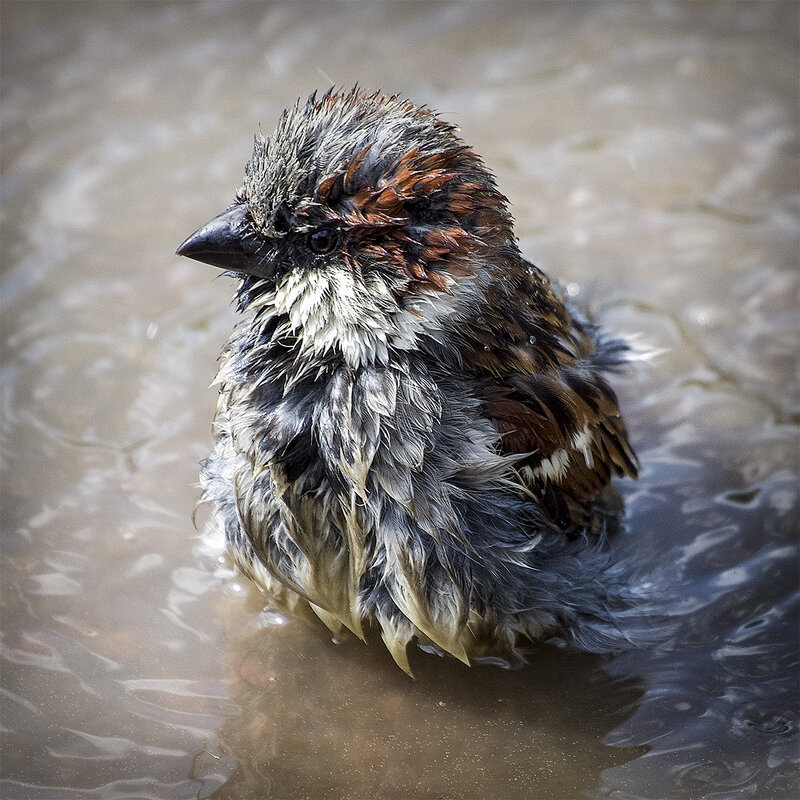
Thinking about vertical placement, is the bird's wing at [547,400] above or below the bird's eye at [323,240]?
below

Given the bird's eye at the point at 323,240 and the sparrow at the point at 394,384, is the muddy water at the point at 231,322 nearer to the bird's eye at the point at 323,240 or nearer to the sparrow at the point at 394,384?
the sparrow at the point at 394,384

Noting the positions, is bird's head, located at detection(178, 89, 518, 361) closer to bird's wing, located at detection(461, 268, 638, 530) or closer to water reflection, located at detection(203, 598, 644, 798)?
bird's wing, located at detection(461, 268, 638, 530)

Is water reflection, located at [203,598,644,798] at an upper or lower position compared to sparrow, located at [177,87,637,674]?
lower

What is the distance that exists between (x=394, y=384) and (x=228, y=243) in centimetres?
63

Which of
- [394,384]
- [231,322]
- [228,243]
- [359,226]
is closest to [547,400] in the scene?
[394,384]

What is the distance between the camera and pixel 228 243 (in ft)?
9.15

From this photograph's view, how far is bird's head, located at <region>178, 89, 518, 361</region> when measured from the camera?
2648 millimetres

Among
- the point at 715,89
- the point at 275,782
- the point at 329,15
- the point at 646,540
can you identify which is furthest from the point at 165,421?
the point at 715,89

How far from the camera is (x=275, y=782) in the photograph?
291cm

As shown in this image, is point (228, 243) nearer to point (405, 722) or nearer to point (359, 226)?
point (359, 226)

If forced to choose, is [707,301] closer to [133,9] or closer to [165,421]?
[165,421]

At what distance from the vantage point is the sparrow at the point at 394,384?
267cm

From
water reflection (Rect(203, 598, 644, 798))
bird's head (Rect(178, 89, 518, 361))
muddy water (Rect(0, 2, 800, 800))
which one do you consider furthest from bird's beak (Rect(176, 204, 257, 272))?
water reflection (Rect(203, 598, 644, 798))

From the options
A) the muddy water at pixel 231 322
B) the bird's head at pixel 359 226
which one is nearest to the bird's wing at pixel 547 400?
the bird's head at pixel 359 226
